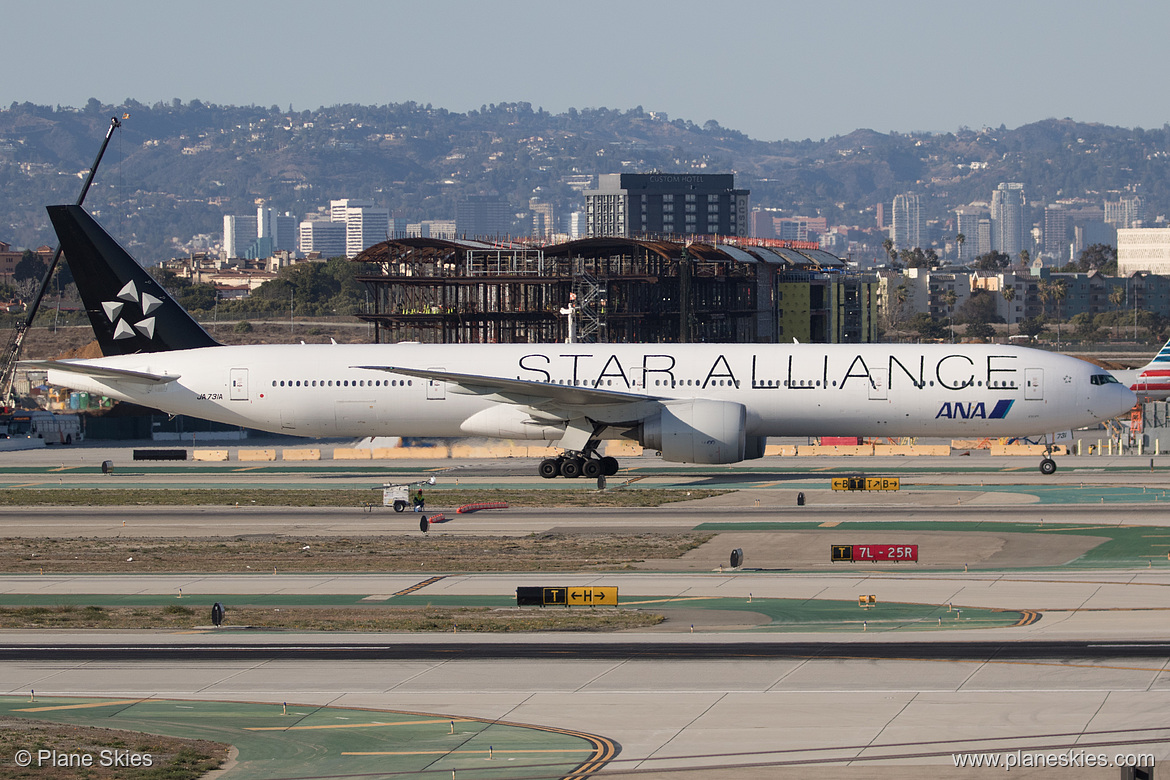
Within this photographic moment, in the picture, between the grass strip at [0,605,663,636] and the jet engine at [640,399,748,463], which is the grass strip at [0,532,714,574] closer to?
the grass strip at [0,605,663,636]

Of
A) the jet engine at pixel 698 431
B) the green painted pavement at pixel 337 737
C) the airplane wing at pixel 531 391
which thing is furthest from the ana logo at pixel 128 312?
the green painted pavement at pixel 337 737

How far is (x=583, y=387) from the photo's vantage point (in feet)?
168

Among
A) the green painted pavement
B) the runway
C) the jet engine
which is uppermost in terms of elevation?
the jet engine

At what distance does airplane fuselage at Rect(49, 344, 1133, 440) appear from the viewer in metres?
50.3

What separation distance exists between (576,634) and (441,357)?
27859 millimetres

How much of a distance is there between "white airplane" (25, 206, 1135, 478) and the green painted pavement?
2787cm

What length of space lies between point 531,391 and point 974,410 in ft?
55.9

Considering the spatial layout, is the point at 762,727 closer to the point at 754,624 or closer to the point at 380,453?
the point at 754,624

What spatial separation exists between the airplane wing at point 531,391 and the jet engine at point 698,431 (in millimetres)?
1159

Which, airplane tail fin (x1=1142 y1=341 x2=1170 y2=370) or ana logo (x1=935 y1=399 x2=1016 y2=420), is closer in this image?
ana logo (x1=935 y1=399 x2=1016 y2=420)

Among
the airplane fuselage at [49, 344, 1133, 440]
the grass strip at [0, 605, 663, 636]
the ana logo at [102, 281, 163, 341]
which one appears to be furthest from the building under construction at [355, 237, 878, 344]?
the grass strip at [0, 605, 663, 636]

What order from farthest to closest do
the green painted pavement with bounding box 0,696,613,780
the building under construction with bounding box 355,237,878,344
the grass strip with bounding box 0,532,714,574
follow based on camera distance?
the building under construction with bounding box 355,237,878,344 < the grass strip with bounding box 0,532,714,574 < the green painted pavement with bounding box 0,696,613,780

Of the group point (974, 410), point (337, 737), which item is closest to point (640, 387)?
point (974, 410)

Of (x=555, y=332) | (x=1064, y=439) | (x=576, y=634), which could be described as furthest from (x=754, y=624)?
(x=555, y=332)
